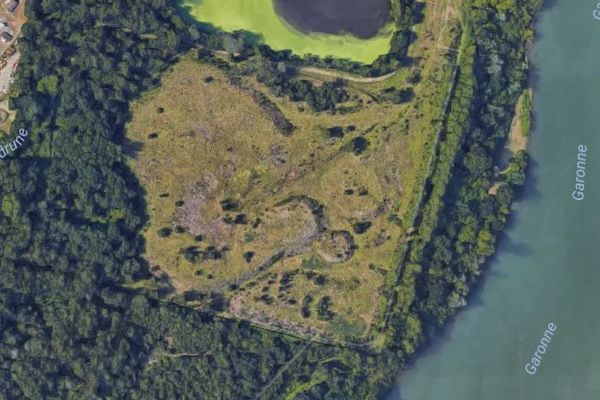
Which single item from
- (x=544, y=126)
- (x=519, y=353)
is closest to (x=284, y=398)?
(x=519, y=353)

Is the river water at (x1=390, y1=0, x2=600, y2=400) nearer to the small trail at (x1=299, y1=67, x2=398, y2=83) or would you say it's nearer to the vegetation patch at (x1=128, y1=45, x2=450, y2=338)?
the vegetation patch at (x1=128, y1=45, x2=450, y2=338)

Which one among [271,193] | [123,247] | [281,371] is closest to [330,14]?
[271,193]

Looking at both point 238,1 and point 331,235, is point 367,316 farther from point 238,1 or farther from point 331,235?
point 238,1

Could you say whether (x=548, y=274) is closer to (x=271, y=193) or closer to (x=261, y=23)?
(x=271, y=193)

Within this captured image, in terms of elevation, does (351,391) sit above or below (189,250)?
below

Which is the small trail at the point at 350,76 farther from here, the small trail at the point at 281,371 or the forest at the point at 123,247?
the small trail at the point at 281,371

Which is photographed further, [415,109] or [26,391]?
[415,109]

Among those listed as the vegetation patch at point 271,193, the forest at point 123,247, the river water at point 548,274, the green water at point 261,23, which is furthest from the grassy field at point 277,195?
the river water at point 548,274
